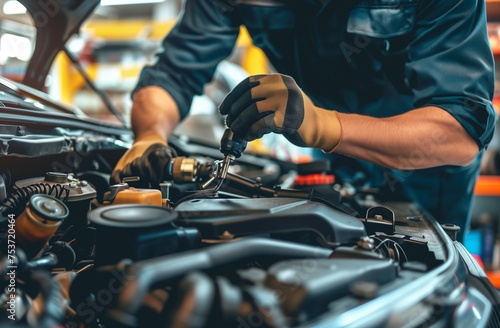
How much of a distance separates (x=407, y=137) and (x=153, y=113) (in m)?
0.73

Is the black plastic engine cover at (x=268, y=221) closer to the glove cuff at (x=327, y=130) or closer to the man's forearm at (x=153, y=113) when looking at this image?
the glove cuff at (x=327, y=130)

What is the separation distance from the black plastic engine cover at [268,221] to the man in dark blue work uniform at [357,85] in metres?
0.26

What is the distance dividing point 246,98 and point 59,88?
3.86 meters

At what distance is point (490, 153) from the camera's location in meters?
2.62

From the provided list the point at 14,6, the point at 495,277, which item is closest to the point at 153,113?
the point at 14,6

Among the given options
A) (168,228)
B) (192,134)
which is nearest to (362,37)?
(168,228)

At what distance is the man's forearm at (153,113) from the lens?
4.12ft

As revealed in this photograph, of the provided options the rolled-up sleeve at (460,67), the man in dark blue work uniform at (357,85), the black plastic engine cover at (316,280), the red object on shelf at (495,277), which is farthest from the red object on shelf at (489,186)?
the black plastic engine cover at (316,280)

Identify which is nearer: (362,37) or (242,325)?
(242,325)

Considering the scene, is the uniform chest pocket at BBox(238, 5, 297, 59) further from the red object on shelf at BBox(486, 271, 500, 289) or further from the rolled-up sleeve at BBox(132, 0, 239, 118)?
the red object on shelf at BBox(486, 271, 500, 289)

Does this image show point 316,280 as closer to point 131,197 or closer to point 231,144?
point 131,197

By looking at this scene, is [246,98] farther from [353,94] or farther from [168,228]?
[353,94]

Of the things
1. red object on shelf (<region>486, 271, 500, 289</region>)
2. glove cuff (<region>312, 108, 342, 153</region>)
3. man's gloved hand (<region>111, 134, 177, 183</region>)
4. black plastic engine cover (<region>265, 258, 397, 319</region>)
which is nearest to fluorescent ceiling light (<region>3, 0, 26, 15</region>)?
man's gloved hand (<region>111, 134, 177, 183</region>)

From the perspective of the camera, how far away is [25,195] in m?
0.64
